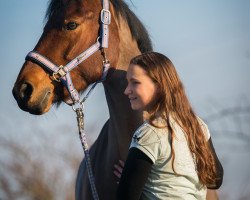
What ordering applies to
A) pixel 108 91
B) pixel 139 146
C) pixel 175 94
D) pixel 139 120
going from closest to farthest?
pixel 139 146 < pixel 175 94 < pixel 139 120 < pixel 108 91

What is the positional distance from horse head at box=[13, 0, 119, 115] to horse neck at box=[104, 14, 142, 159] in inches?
2.8

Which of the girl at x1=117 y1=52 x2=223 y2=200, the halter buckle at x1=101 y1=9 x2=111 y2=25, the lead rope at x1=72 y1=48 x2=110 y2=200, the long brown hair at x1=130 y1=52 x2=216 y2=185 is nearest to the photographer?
the girl at x1=117 y1=52 x2=223 y2=200

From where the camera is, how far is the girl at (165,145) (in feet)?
8.11

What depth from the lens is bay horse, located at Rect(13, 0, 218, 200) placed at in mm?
3865

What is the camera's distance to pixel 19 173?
10.3 metres

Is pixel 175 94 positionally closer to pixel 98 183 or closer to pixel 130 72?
pixel 130 72

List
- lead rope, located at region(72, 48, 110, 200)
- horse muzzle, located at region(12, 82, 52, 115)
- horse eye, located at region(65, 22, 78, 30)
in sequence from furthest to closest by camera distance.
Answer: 1. horse eye, located at region(65, 22, 78, 30)
2. horse muzzle, located at region(12, 82, 52, 115)
3. lead rope, located at region(72, 48, 110, 200)

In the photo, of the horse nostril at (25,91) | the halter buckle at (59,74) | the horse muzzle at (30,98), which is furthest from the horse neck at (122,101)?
the horse nostril at (25,91)

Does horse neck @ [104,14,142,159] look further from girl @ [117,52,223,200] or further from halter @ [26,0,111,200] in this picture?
girl @ [117,52,223,200]

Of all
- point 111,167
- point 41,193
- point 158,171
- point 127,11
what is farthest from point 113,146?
point 41,193

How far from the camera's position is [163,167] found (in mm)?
2510

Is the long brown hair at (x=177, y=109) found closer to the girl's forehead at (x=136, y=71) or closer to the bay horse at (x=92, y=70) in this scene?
the girl's forehead at (x=136, y=71)

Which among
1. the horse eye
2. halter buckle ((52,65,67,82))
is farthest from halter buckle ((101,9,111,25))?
halter buckle ((52,65,67,82))

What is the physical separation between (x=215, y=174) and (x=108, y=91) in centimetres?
155
